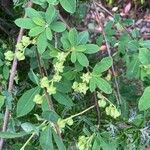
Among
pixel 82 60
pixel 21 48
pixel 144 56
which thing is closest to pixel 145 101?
pixel 144 56

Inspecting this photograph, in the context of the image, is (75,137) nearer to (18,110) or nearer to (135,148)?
(135,148)

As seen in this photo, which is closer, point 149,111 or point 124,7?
point 149,111

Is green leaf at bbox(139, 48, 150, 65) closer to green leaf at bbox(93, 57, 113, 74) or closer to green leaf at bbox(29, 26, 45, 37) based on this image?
green leaf at bbox(93, 57, 113, 74)

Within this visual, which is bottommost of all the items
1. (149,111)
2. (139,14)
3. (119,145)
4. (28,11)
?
(139,14)

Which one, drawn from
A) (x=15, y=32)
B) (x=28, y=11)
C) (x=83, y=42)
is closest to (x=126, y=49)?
(x=83, y=42)

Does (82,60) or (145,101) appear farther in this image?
(82,60)

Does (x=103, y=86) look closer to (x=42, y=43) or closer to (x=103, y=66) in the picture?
(x=103, y=66)
